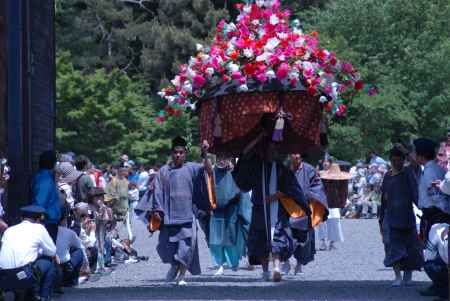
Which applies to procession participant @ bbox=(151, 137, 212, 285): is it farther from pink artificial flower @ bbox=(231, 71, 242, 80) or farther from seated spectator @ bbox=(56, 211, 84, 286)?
pink artificial flower @ bbox=(231, 71, 242, 80)

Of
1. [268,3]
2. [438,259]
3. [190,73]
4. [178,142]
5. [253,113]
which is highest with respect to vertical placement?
[268,3]

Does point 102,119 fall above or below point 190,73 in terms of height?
above

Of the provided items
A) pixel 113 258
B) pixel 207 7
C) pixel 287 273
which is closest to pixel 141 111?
pixel 207 7

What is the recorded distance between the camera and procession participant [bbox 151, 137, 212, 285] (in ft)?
52.0

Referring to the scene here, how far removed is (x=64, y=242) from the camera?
14680 mm

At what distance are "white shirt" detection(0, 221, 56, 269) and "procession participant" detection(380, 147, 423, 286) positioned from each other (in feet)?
15.7

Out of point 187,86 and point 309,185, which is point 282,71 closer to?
point 187,86

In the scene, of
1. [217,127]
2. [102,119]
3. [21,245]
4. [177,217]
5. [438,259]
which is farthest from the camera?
[102,119]

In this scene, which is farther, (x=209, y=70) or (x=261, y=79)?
(x=209, y=70)

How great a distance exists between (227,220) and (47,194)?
5096 mm

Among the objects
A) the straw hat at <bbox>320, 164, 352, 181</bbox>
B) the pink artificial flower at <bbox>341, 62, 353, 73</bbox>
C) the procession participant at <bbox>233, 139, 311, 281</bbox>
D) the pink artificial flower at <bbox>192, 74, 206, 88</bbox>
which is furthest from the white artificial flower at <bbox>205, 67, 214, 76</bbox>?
the straw hat at <bbox>320, 164, 352, 181</bbox>

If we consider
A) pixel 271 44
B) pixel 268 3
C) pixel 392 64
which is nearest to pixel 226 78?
pixel 271 44

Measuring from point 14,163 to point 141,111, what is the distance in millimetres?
37697

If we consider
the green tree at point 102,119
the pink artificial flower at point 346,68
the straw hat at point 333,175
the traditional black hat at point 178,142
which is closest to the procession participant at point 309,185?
the traditional black hat at point 178,142
